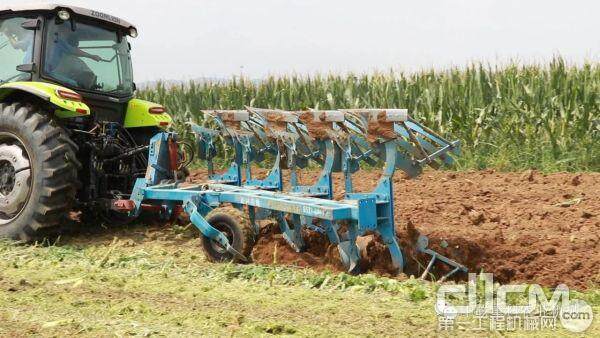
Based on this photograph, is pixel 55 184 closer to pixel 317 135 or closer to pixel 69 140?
pixel 69 140

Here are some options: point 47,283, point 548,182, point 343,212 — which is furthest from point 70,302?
point 548,182

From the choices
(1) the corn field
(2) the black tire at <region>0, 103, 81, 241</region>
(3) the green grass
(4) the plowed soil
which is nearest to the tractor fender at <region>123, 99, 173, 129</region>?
(2) the black tire at <region>0, 103, 81, 241</region>

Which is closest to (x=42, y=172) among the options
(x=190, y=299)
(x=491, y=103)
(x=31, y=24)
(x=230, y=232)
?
(x=31, y=24)

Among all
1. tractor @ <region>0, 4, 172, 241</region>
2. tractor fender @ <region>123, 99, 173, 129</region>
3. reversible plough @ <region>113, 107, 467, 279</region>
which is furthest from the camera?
tractor fender @ <region>123, 99, 173, 129</region>

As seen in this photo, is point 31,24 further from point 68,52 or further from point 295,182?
point 295,182

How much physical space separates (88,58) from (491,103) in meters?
6.67

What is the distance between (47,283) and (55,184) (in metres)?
1.40

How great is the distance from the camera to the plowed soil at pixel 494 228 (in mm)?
6047

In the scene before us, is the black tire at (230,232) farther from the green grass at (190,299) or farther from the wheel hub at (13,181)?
the wheel hub at (13,181)

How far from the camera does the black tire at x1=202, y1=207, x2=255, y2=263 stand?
20.4 feet

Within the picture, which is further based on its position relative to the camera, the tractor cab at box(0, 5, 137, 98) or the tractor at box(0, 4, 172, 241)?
the tractor cab at box(0, 5, 137, 98)

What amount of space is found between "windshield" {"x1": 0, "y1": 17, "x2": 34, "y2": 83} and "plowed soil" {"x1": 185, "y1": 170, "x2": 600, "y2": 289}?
8.46 feet

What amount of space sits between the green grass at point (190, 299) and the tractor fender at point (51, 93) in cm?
116

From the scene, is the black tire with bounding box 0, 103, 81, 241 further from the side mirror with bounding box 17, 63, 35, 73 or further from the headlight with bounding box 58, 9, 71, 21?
the headlight with bounding box 58, 9, 71, 21
